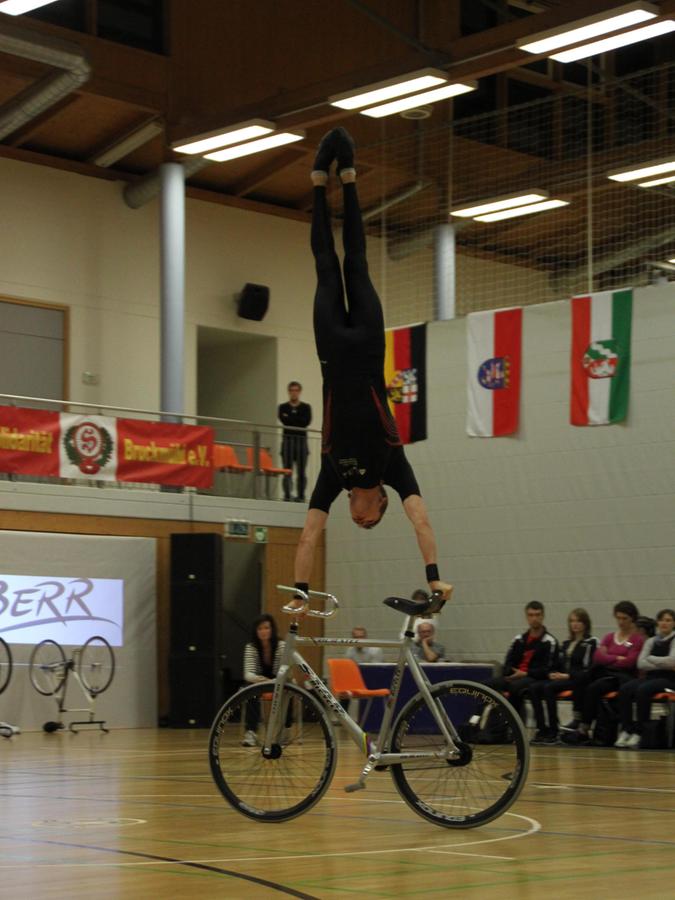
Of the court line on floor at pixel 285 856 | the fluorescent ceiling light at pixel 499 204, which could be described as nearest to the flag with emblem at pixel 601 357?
the fluorescent ceiling light at pixel 499 204

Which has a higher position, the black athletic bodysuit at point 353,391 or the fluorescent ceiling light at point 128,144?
the fluorescent ceiling light at point 128,144

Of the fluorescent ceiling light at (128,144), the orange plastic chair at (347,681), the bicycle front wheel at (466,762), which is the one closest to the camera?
the bicycle front wheel at (466,762)

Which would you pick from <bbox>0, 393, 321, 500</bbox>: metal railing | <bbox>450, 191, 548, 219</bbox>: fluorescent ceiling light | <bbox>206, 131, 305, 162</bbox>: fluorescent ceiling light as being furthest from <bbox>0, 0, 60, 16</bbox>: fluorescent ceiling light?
<bbox>450, 191, 548, 219</bbox>: fluorescent ceiling light

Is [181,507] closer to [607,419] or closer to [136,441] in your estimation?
[136,441]

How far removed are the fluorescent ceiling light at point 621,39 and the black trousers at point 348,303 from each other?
28.6ft

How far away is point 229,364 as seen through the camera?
2381cm

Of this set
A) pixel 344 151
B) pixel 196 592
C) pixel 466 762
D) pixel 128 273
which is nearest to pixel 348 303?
pixel 344 151

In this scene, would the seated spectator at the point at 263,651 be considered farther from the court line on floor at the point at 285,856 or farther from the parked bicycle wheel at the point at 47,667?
the court line on floor at the point at 285,856

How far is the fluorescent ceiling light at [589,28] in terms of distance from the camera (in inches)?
561

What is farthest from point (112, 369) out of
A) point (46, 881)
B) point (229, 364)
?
point (46, 881)

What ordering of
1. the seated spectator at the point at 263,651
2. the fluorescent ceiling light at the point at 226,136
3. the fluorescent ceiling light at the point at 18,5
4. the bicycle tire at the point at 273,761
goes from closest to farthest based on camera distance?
the bicycle tire at the point at 273,761
the seated spectator at the point at 263,651
the fluorescent ceiling light at the point at 18,5
the fluorescent ceiling light at the point at 226,136

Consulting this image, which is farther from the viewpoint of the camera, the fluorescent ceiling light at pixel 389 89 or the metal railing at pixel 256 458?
the metal railing at pixel 256 458

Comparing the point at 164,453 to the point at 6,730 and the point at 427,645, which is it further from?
the point at 427,645

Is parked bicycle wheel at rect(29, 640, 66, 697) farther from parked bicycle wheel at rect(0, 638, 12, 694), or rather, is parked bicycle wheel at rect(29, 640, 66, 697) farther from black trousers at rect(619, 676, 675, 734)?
black trousers at rect(619, 676, 675, 734)
